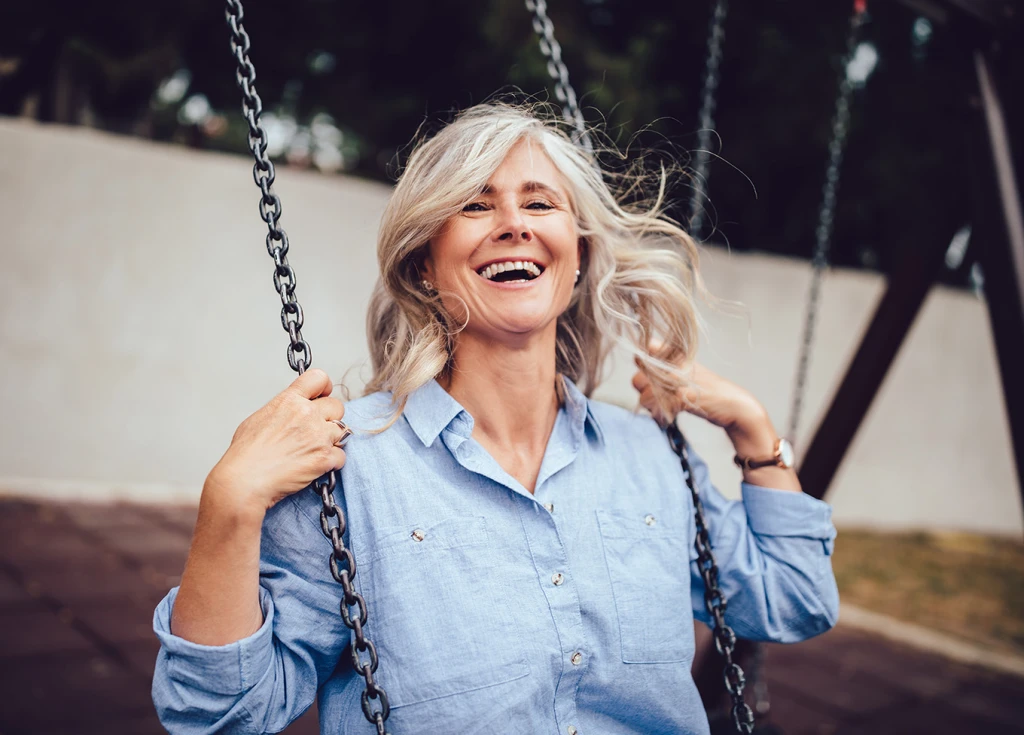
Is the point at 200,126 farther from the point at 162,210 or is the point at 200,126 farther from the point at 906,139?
the point at 906,139

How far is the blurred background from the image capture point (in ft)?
8.98

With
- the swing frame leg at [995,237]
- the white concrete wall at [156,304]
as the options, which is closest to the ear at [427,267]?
the swing frame leg at [995,237]

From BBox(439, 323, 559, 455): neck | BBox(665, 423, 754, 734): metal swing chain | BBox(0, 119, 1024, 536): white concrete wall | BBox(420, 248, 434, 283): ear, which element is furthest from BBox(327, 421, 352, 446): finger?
BBox(0, 119, 1024, 536): white concrete wall

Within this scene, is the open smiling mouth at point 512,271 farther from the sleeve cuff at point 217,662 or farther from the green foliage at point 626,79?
the green foliage at point 626,79

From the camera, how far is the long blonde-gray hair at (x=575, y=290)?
153cm

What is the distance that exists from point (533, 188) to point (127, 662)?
269 centimetres

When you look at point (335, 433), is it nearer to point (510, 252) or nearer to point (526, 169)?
point (510, 252)

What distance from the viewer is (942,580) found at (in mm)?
5766

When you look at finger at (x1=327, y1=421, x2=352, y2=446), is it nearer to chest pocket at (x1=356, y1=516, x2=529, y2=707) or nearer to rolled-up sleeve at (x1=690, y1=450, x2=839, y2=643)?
chest pocket at (x1=356, y1=516, x2=529, y2=707)

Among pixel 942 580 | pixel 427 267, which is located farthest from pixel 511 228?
pixel 942 580

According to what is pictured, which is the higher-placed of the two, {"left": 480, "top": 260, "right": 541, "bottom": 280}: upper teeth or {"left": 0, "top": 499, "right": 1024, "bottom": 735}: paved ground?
{"left": 480, "top": 260, "right": 541, "bottom": 280}: upper teeth

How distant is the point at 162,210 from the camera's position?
5254mm

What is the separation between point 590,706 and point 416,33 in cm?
631

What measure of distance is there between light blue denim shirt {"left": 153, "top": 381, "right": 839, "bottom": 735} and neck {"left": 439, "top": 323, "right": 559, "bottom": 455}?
6 centimetres
